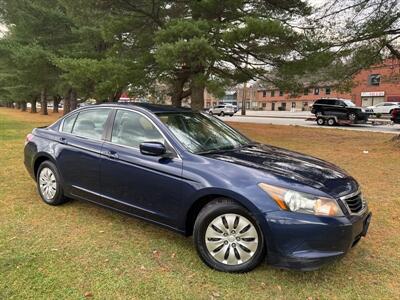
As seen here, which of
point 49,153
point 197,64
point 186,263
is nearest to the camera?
point 186,263

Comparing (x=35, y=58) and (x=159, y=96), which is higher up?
(x=35, y=58)

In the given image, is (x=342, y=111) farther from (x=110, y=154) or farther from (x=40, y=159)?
(x=110, y=154)

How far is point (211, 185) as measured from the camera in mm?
3447

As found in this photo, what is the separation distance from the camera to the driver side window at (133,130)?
4.10 meters

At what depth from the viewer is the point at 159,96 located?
19.4 m

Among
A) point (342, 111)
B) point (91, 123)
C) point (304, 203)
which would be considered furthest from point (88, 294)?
point (342, 111)

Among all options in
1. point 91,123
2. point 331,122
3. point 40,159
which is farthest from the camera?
point 331,122

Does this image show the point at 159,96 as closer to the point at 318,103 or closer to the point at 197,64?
the point at 197,64

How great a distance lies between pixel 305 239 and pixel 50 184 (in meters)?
3.54

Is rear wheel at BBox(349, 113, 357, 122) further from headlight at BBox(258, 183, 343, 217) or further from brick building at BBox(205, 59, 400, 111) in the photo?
headlight at BBox(258, 183, 343, 217)

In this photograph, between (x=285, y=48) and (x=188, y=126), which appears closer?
(x=188, y=126)

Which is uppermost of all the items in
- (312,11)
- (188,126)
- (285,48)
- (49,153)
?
(312,11)

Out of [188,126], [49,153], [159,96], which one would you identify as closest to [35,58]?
[159,96]

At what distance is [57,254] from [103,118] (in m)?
1.71
